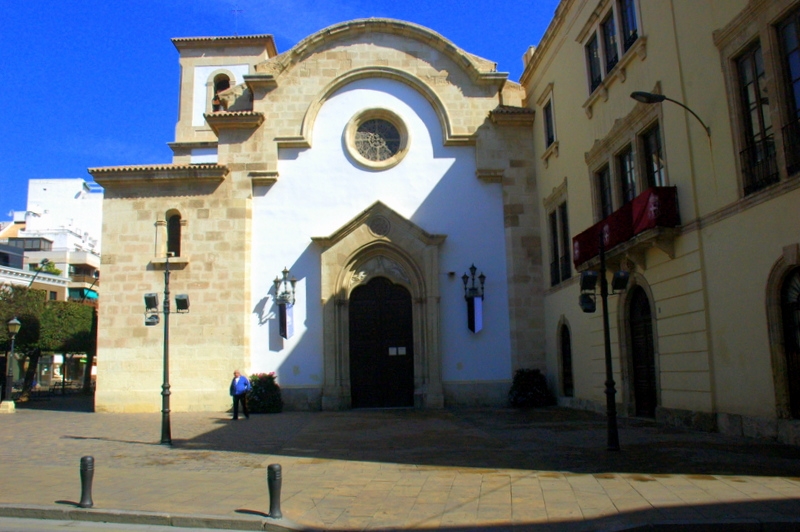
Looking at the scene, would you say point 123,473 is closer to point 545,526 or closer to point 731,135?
point 545,526

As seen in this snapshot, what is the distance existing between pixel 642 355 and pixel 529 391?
17.3 ft

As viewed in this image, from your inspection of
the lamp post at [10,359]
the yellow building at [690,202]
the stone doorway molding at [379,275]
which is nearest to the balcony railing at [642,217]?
the yellow building at [690,202]

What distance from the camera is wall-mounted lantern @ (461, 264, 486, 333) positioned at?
21.4m

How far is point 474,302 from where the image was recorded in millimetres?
21391

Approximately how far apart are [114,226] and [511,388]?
525 inches

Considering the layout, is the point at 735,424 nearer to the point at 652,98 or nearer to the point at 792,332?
the point at 792,332

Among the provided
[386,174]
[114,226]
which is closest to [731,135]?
[386,174]

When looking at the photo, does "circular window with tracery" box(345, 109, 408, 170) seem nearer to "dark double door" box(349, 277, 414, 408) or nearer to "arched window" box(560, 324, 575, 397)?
"dark double door" box(349, 277, 414, 408)

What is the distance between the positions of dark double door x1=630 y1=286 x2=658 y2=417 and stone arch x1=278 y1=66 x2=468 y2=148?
888 cm

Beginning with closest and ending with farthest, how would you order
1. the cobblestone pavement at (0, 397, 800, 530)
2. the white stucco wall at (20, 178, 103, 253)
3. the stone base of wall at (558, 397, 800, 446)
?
the cobblestone pavement at (0, 397, 800, 530) → the stone base of wall at (558, 397, 800, 446) → the white stucco wall at (20, 178, 103, 253)

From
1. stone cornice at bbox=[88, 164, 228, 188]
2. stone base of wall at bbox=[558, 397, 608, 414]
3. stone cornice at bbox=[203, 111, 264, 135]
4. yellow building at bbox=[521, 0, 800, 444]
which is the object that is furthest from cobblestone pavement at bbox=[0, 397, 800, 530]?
stone cornice at bbox=[203, 111, 264, 135]

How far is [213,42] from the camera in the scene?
32.7 m

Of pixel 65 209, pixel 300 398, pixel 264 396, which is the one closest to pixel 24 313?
pixel 264 396

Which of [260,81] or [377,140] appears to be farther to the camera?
[377,140]
